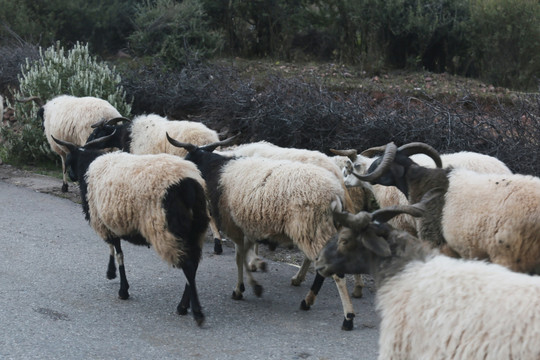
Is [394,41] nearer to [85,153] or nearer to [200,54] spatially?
[200,54]

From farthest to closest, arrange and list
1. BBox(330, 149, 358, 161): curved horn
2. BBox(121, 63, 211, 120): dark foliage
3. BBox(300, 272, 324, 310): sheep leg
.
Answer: BBox(121, 63, 211, 120): dark foliage < BBox(330, 149, 358, 161): curved horn < BBox(300, 272, 324, 310): sheep leg

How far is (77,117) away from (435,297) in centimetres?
920

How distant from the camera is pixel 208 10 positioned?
1902 cm

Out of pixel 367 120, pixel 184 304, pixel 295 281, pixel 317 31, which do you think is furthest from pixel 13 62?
pixel 184 304

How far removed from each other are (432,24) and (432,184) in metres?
9.84

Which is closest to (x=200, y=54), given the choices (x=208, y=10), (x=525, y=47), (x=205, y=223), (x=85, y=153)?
(x=208, y=10)

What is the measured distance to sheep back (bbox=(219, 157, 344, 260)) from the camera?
22.6 ft

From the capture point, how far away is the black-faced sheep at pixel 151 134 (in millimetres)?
10266

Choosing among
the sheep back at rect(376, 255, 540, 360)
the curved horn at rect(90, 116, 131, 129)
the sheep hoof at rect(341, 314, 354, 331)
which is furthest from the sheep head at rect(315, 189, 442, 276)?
the curved horn at rect(90, 116, 131, 129)

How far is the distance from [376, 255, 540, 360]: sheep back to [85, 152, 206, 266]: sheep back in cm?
271

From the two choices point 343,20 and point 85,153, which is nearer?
point 85,153

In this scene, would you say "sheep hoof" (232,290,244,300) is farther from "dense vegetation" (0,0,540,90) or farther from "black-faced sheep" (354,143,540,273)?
"dense vegetation" (0,0,540,90)

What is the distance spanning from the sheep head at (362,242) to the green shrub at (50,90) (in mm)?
9706

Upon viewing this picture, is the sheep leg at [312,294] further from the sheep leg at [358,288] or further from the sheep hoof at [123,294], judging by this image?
the sheep hoof at [123,294]
